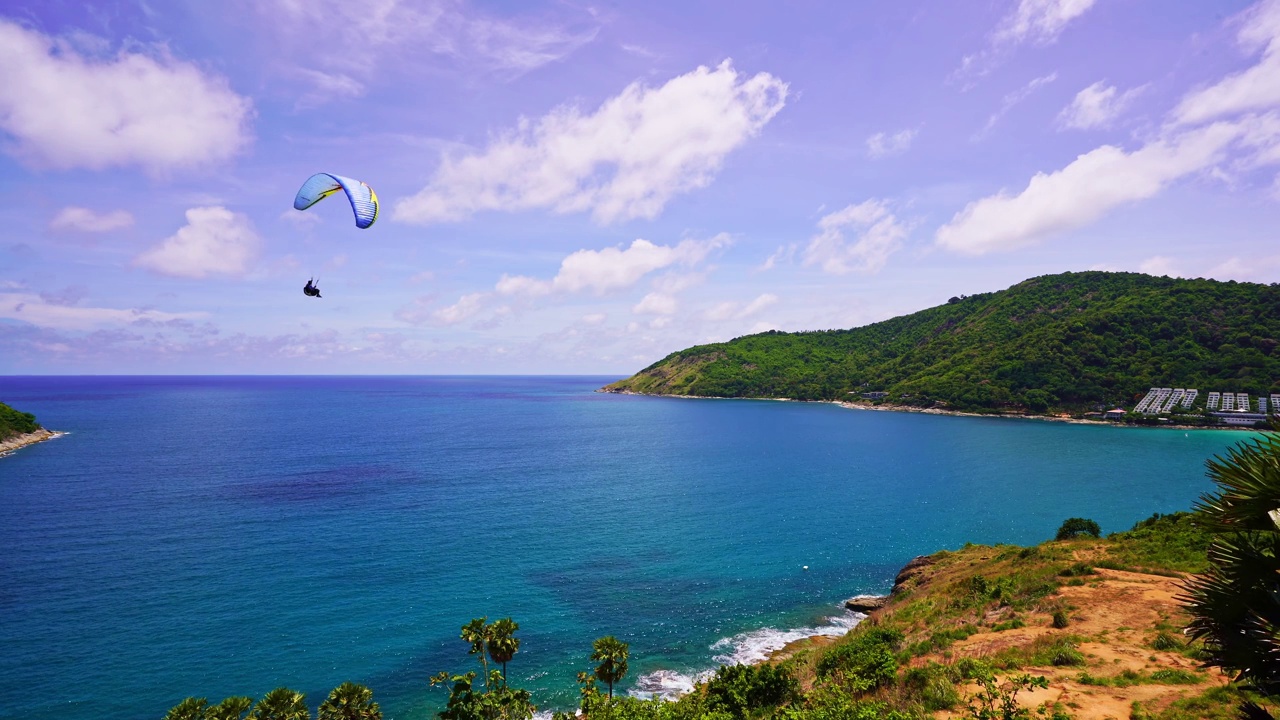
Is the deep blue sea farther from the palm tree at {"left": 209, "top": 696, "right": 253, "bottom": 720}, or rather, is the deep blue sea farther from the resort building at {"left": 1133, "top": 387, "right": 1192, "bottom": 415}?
the resort building at {"left": 1133, "top": 387, "right": 1192, "bottom": 415}

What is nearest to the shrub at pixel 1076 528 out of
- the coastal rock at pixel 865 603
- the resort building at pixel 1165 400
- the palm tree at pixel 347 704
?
the coastal rock at pixel 865 603

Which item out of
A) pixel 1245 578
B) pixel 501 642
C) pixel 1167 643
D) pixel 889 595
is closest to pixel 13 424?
pixel 501 642

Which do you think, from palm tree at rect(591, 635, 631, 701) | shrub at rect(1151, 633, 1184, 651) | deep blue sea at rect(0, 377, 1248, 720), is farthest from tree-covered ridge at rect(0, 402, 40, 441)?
shrub at rect(1151, 633, 1184, 651)

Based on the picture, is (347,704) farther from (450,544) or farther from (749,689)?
(450,544)

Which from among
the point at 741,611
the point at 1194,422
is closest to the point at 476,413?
the point at 741,611

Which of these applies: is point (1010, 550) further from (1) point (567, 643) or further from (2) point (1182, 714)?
(1) point (567, 643)

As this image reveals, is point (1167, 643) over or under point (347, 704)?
over
